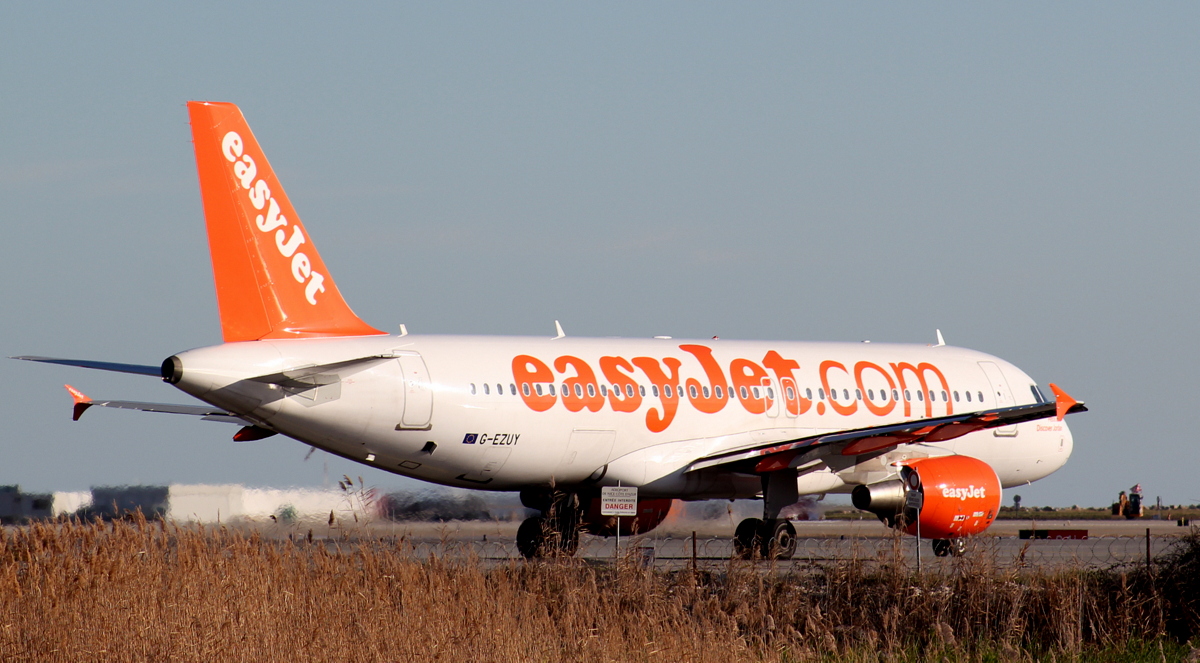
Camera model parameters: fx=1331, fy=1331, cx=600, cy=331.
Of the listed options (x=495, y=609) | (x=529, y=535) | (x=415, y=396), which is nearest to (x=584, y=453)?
(x=529, y=535)

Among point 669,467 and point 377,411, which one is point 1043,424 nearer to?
point 669,467

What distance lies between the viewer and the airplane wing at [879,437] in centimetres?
1900

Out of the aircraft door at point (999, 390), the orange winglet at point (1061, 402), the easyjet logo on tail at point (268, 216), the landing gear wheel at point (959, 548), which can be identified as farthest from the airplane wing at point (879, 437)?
the easyjet logo on tail at point (268, 216)

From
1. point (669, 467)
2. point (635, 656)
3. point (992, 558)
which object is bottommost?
point (635, 656)

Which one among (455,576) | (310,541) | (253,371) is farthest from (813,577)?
(253,371)

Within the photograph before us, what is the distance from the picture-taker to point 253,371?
16906 millimetres

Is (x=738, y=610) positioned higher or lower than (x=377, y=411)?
lower

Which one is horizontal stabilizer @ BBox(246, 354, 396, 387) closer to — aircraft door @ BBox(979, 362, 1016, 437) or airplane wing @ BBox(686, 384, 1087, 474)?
airplane wing @ BBox(686, 384, 1087, 474)

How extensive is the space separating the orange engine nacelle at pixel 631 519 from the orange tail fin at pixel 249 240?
18.5 ft

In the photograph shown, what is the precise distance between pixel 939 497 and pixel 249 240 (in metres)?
10.7

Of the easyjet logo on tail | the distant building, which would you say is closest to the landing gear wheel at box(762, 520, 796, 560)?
the easyjet logo on tail

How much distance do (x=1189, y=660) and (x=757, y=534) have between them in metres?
10.9

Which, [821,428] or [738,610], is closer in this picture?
[738,610]

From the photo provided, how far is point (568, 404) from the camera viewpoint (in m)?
19.9
